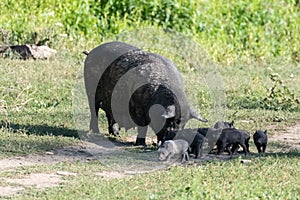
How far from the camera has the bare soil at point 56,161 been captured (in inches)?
256

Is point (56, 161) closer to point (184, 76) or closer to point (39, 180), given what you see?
point (39, 180)

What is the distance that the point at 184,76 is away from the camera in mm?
13602

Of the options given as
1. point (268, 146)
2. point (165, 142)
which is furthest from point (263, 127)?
point (165, 142)

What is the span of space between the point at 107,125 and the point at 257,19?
29.5 ft

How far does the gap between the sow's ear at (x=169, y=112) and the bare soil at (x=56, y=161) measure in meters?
0.55

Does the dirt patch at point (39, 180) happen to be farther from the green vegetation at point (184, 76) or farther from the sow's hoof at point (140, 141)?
the sow's hoof at point (140, 141)

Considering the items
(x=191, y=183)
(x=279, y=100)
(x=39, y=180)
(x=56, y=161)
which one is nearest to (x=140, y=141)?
(x=56, y=161)

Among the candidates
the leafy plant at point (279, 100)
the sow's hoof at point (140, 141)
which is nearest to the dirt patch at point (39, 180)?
the sow's hoof at point (140, 141)

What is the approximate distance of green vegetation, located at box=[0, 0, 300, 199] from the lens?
21.3 feet

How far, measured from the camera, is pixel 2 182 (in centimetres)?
654

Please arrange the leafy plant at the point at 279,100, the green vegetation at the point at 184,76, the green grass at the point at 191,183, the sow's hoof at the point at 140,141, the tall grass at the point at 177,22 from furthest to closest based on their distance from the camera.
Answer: the tall grass at the point at 177,22, the leafy plant at the point at 279,100, the sow's hoof at the point at 140,141, the green vegetation at the point at 184,76, the green grass at the point at 191,183

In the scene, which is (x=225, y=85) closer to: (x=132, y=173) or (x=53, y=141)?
(x=53, y=141)

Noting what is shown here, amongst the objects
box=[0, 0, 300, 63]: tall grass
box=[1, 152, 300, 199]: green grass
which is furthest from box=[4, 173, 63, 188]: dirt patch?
box=[0, 0, 300, 63]: tall grass

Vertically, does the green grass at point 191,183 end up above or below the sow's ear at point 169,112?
below
